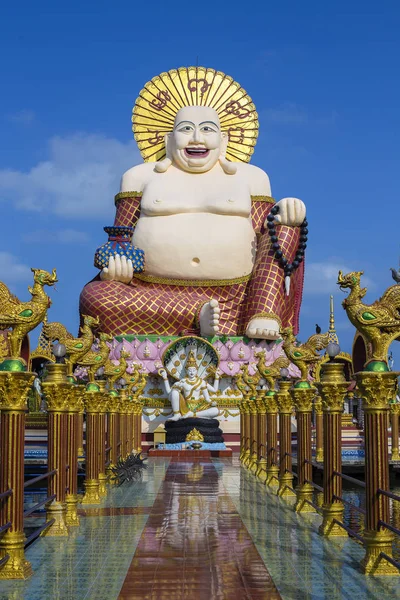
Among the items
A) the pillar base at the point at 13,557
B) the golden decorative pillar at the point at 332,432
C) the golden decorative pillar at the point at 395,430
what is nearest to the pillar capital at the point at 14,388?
the pillar base at the point at 13,557

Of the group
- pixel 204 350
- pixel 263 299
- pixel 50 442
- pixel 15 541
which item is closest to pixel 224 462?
pixel 204 350

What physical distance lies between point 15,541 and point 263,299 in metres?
18.6

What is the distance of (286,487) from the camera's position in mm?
12984

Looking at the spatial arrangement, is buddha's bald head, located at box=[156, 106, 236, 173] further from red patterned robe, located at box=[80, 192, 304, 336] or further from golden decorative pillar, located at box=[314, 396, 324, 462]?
golden decorative pillar, located at box=[314, 396, 324, 462]

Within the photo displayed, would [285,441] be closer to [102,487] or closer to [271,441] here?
[271,441]

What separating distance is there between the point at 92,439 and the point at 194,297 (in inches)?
527

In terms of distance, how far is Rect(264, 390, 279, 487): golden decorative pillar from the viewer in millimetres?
14758

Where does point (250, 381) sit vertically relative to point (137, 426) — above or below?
above

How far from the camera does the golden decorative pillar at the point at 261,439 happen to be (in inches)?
645

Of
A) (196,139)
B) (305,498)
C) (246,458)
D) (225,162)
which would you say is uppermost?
(196,139)

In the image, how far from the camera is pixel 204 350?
2466 centimetres

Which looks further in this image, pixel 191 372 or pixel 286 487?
pixel 191 372

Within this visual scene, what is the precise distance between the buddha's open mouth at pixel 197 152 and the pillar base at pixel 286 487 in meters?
15.9

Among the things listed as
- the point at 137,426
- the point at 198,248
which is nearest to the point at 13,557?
the point at 137,426
